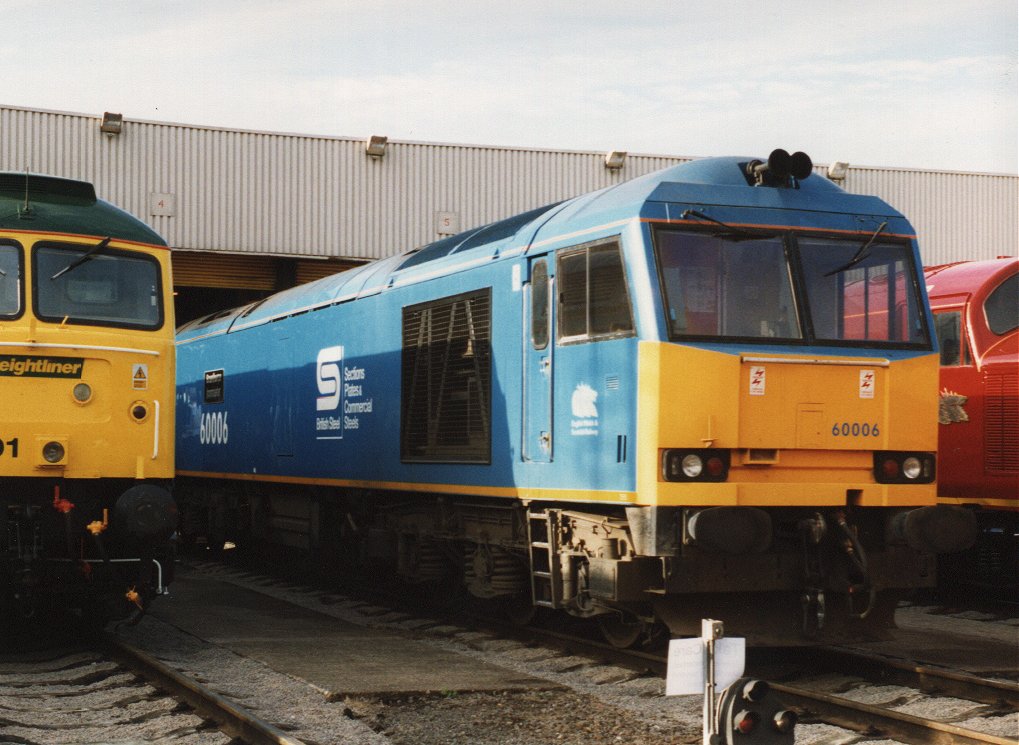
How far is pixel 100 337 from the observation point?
387 inches

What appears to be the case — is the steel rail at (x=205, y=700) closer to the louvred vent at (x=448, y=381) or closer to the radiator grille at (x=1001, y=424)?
the louvred vent at (x=448, y=381)

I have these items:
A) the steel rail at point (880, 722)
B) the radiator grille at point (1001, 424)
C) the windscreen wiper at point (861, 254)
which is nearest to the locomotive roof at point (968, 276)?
the radiator grille at point (1001, 424)

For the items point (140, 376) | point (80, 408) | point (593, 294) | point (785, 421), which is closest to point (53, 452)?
point (80, 408)

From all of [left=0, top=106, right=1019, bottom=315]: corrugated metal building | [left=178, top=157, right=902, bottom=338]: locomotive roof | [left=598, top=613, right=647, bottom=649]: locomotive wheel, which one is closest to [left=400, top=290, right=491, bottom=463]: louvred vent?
[left=178, top=157, right=902, bottom=338]: locomotive roof

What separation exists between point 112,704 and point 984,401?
26.4 feet

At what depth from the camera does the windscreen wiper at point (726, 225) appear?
338 inches

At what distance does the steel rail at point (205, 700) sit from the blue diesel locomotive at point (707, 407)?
2.46 meters

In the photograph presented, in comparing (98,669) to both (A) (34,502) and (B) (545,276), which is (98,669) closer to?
(A) (34,502)

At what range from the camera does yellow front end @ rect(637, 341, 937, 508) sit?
8172mm

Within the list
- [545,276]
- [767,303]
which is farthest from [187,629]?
[767,303]

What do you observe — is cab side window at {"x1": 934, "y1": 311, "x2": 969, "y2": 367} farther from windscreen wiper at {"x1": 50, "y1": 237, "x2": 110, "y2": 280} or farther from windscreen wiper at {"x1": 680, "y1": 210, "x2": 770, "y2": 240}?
windscreen wiper at {"x1": 50, "y1": 237, "x2": 110, "y2": 280}

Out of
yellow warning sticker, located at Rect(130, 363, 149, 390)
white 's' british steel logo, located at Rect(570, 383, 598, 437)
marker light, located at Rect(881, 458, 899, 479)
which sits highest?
yellow warning sticker, located at Rect(130, 363, 149, 390)

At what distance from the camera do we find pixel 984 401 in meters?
12.0

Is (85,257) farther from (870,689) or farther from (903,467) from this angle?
(870,689)
